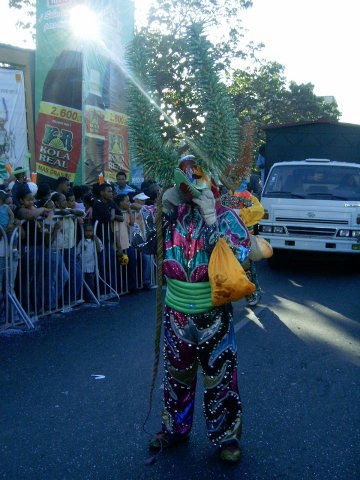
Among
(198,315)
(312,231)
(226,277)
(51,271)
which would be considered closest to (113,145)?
(312,231)

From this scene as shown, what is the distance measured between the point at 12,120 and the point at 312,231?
6882 mm

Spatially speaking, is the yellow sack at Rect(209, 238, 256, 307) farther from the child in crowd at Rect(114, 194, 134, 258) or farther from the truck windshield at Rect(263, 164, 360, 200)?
the truck windshield at Rect(263, 164, 360, 200)

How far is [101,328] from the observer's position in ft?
22.1

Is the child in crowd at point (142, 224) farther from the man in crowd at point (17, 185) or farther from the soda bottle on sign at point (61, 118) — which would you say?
the soda bottle on sign at point (61, 118)

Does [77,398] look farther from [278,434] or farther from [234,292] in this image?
[234,292]

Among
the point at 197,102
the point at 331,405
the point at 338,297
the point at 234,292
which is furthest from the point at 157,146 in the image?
the point at 338,297

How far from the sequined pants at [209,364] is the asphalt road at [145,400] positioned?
0.84 feet

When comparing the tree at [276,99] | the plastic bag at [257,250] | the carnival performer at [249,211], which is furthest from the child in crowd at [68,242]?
the tree at [276,99]

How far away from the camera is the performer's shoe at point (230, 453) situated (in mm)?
3434

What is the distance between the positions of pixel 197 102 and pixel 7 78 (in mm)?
10584

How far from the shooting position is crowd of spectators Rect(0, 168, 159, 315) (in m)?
6.97

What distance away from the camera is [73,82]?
14.3 meters

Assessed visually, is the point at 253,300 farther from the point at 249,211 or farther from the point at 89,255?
the point at 89,255

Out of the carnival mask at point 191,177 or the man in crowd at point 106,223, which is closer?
the carnival mask at point 191,177
